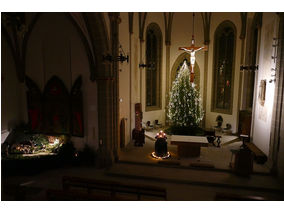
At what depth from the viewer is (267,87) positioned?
366 inches

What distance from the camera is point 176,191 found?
23.7 ft

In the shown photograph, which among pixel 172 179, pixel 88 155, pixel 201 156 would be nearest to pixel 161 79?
pixel 201 156

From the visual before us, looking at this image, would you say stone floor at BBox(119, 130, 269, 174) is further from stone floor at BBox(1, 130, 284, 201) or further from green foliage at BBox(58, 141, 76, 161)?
green foliage at BBox(58, 141, 76, 161)

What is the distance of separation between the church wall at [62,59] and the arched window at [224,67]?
8.87 metres

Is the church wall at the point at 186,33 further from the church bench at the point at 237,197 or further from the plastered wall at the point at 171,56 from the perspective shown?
the church bench at the point at 237,197

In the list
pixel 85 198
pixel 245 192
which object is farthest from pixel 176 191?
pixel 85 198

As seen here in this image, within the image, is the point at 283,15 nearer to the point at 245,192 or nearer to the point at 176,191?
the point at 245,192

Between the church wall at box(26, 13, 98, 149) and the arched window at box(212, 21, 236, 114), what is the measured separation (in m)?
8.87

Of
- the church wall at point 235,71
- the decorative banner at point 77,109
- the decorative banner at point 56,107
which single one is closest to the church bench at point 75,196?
the decorative banner at point 77,109

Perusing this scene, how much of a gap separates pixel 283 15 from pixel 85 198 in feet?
29.1

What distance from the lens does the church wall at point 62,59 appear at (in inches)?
345

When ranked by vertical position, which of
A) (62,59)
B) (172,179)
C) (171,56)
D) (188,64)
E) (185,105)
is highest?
(171,56)

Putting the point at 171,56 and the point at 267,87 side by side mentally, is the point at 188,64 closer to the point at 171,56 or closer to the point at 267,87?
the point at 171,56

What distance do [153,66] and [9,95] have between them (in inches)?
331
